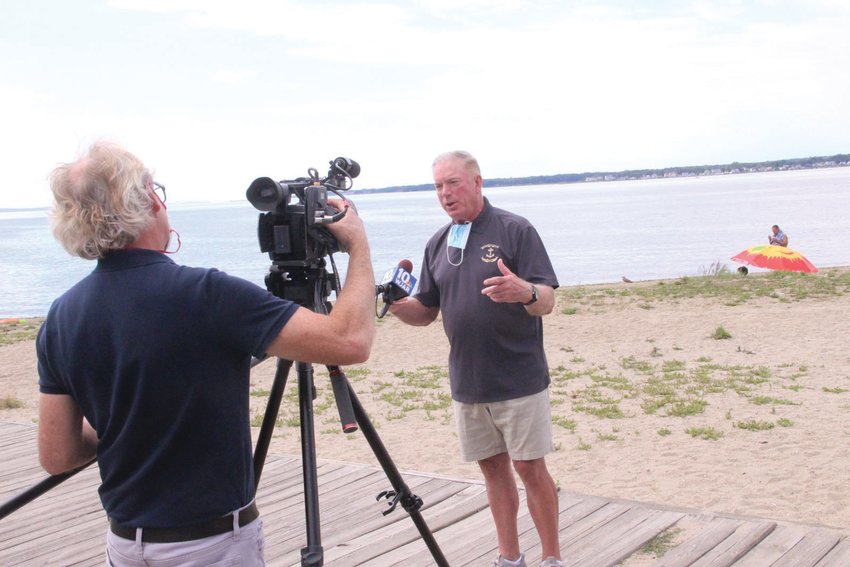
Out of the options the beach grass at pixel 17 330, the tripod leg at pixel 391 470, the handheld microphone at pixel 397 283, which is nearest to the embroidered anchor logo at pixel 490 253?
the handheld microphone at pixel 397 283

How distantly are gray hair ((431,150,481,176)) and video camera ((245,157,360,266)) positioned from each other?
1225 mm

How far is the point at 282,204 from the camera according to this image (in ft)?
7.29

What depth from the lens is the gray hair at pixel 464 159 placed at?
3.53 meters

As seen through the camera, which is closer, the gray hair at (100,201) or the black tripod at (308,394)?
the gray hair at (100,201)

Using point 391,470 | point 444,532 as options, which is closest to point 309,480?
point 391,470

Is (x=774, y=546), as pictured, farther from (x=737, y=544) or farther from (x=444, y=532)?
(x=444, y=532)

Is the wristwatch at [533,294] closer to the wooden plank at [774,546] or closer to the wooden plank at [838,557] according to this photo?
the wooden plank at [774,546]

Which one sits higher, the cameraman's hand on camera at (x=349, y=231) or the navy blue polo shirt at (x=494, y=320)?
the cameraman's hand on camera at (x=349, y=231)

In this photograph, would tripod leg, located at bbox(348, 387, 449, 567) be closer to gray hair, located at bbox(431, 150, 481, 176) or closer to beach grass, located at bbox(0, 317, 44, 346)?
gray hair, located at bbox(431, 150, 481, 176)

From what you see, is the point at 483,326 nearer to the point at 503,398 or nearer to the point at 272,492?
the point at 503,398

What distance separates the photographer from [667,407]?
7887mm

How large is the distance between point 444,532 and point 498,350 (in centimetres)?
115

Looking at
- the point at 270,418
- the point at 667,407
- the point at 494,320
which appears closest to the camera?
the point at 270,418

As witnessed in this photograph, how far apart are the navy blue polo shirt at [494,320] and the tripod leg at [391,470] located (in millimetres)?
668
